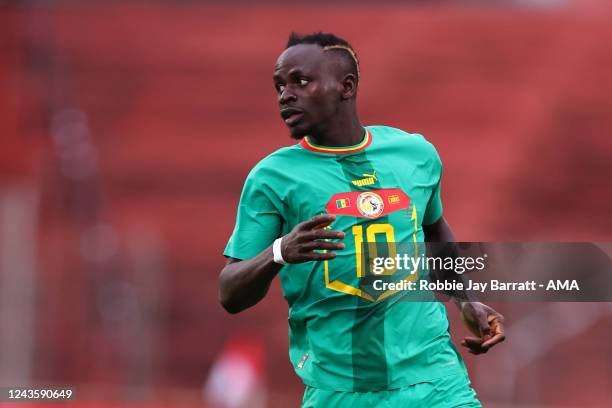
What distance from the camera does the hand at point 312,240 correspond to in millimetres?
4312

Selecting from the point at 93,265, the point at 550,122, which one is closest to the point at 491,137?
the point at 550,122

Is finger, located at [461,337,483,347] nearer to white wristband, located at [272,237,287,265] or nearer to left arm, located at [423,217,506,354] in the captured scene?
left arm, located at [423,217,506,354]

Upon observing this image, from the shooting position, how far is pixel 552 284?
5.18 metres

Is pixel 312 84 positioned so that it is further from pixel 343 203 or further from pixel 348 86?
pixel 343 203

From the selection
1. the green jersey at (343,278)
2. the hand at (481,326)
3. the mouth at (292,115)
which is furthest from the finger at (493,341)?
the mouth at (292,115)

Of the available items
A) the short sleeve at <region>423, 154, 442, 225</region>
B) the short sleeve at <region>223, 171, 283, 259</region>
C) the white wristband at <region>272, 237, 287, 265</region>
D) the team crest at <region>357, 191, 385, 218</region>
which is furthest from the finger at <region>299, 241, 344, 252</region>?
the short sleeve at <region>423, 154, 442, 225</region>

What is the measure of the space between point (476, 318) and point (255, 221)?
1085mm

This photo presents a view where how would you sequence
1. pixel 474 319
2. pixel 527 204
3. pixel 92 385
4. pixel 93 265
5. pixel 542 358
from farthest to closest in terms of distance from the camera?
pixel 527 204
pixel 93 265
pixel 92 385
pixel 542 358
pixel 474 319

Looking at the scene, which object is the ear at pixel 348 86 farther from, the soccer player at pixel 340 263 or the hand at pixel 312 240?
the hand at pixel 312 240

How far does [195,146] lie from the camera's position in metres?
26.0

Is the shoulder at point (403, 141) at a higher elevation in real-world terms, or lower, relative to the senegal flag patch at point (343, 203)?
higher

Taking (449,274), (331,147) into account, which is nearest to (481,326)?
(449,274)

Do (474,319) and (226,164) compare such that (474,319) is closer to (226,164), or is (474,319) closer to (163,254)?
(163,254)

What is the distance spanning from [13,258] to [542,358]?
7807 millimetres
